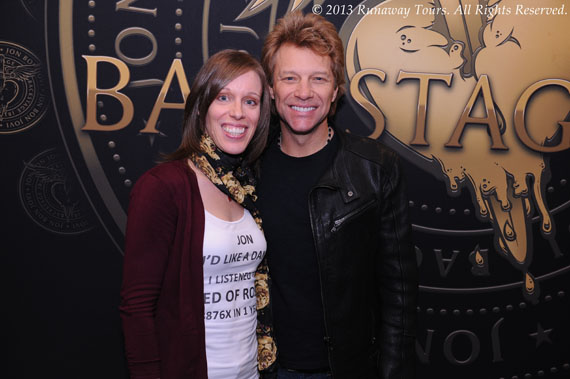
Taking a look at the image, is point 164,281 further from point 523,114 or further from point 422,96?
point 523,114

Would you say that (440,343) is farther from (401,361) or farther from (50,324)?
(50,324)

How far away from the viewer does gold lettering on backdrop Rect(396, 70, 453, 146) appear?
7.67ft

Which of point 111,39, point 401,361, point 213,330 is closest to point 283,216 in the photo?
point 213,330

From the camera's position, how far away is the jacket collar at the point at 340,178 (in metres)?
1.87

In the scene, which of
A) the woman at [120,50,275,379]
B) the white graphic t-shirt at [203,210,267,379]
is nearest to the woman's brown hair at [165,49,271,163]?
the woman at [120,50,275,379]

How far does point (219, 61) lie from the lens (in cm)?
171

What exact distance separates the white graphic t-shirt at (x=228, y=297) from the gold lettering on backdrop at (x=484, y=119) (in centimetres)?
121

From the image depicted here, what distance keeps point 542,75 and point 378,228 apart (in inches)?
46.7

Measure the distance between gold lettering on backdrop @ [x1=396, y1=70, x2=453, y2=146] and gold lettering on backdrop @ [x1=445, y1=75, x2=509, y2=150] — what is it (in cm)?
13

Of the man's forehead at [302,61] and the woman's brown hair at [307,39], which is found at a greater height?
the woman's brown hair at [307,39]

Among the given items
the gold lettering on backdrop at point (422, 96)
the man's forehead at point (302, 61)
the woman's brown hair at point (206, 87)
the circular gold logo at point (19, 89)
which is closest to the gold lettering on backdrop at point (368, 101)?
the gold lettering on backdrop at point (422, 96)

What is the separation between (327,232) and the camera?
5.99 ft

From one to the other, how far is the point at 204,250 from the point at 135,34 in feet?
4.16

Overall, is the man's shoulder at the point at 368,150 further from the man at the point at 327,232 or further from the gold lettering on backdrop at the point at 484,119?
the gold lettering on backdrop at the point at 484,119
